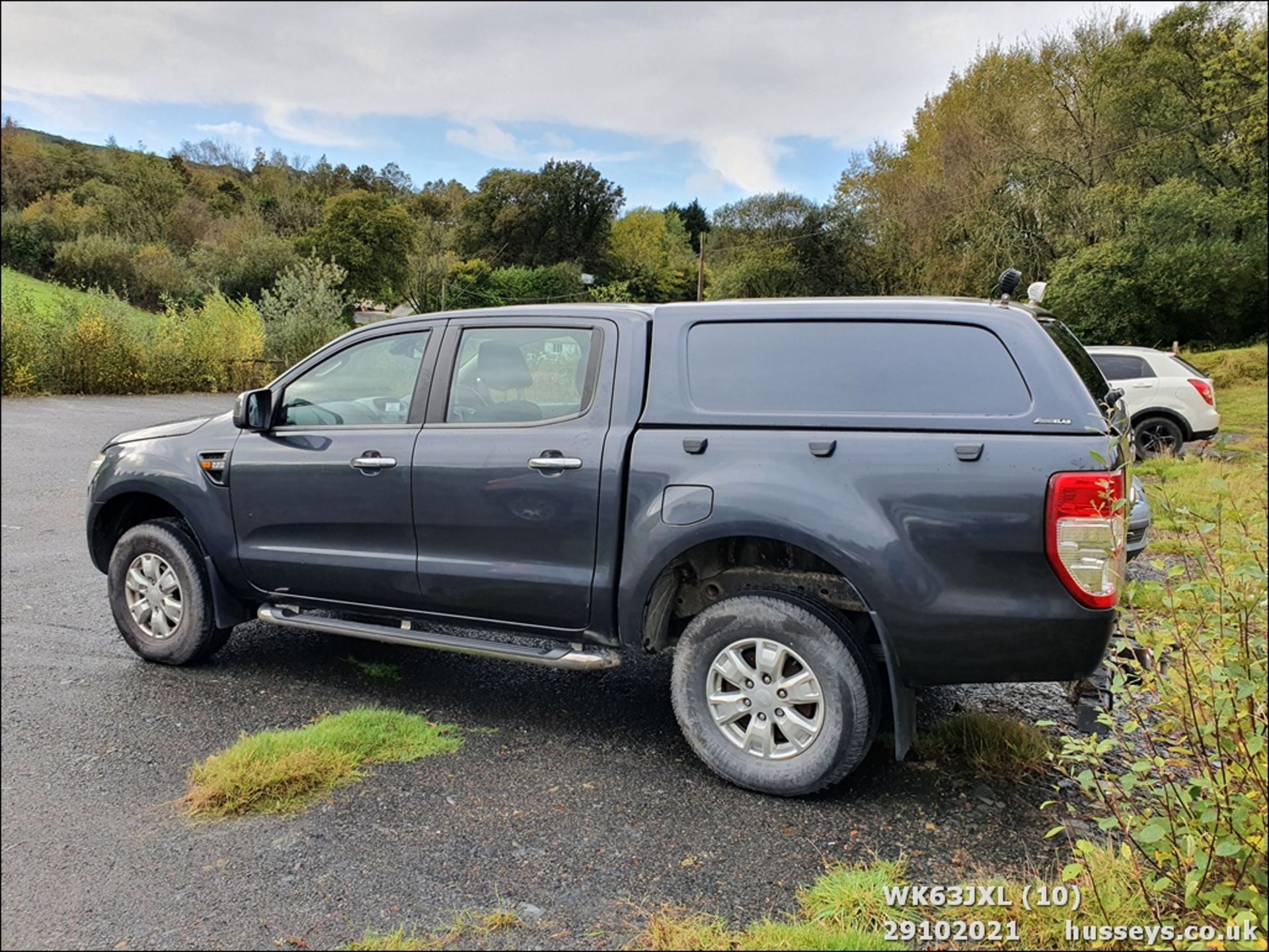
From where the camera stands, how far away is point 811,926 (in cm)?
247

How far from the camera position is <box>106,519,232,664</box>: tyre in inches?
175

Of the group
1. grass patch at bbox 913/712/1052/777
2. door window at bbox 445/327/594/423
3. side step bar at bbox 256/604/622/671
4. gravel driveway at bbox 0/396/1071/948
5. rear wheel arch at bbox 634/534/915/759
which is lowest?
gravel driveway at bbox 0/396/1071/948

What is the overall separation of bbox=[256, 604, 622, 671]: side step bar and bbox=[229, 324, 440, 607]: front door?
0.12 metres

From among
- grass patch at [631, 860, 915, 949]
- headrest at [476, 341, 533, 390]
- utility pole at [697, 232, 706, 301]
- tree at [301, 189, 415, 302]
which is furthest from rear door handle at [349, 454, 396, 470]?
tree at [301, 189, 415, 302]

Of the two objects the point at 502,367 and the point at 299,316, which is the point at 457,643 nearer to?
the point at 502,367

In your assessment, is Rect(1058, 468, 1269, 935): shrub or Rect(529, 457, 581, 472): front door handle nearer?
Rect(1058, 468, 1269, 935): shrub

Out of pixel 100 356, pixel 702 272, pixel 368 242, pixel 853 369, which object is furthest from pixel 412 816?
pixel 368 242

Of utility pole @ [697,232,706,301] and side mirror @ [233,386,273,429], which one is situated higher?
utility pole @ [697,232,706,301]

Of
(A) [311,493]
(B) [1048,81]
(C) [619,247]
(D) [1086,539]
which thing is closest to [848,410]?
(D) [1086,539]

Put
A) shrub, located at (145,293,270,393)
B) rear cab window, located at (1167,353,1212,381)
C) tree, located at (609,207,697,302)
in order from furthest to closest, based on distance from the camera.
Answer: tree, located at (609,207,697,302)
shrub, located at (145,293,270,393)
rear cab window, located at (1167,353,1212,381)

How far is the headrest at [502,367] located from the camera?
408cm

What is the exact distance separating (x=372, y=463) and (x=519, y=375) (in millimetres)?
824

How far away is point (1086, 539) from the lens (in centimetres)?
294

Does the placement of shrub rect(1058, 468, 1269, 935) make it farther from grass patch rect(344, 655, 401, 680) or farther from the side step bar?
grass patch rect(344, 655, 401, 680)
